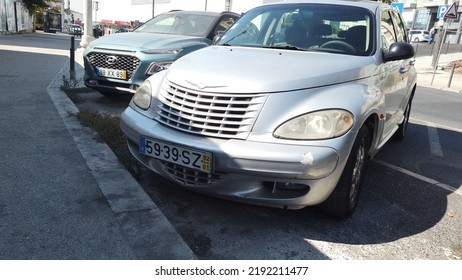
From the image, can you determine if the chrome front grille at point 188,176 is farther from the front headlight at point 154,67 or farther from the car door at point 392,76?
the front headlight at point 154,67

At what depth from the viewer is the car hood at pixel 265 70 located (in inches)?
109

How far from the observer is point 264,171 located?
252 centimetres

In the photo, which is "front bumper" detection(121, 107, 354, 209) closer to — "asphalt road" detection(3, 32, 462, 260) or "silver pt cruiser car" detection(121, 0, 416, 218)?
"silver pt cruiser car" detection(121, 0, 416, 218)

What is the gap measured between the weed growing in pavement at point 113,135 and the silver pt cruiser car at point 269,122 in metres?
0.56

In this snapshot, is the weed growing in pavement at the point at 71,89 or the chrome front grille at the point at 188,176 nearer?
the chrome front grille at the point at 188,176

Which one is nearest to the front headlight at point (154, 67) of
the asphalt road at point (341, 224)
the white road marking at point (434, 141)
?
the asphalt road at point (341, 224)

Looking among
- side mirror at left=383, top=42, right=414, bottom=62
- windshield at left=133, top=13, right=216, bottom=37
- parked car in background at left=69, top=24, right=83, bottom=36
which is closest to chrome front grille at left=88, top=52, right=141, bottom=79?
windshield at left=133, top=13, right=216, bottom=37

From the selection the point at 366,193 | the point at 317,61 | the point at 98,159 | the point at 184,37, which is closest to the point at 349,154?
the point at 317,61

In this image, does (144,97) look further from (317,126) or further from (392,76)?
(392,76)

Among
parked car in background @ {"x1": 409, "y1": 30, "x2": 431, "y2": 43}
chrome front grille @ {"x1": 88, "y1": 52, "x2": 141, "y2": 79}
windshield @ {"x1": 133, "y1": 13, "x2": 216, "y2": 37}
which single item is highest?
parked car in background @ {"x1": 409, "y1": 30, "x2": 431, "y2": 43}

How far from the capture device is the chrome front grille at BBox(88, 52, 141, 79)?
6.00 metres

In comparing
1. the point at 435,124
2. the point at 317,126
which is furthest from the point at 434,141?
the point at 317,126

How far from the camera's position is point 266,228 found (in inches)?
114

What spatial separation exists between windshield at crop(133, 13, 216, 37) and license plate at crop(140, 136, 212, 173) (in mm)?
4749
